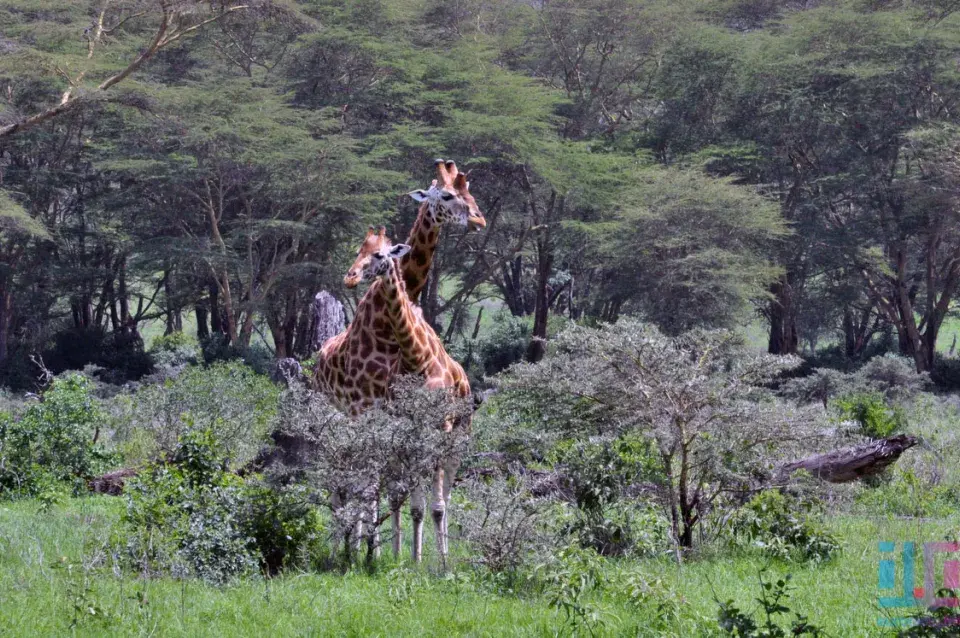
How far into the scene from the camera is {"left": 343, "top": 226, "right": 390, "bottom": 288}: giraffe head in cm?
714

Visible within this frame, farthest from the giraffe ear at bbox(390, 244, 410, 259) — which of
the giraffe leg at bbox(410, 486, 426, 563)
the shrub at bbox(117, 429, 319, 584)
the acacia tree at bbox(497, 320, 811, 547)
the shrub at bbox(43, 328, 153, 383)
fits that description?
the shrub at bbox(43, 328, 153, 383)

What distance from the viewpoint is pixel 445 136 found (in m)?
25.1

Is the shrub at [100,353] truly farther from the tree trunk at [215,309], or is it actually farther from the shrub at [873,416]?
the shrub at [873,416]

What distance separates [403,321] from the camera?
730 centimetres

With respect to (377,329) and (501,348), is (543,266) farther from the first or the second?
(377,329)

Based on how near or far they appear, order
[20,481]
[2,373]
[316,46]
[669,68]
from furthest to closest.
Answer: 1. [669,68]
2. [316,46]
3. [2,373]
4. [20,481]

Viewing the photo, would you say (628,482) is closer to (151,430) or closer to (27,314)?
(151,430)

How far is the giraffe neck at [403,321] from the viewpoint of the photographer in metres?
7.20

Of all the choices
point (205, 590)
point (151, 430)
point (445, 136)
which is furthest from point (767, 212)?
point (205, 590)

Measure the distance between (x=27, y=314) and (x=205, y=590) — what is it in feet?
76.5

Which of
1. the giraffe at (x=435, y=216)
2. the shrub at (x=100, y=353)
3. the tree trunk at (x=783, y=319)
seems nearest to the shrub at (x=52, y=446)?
the giraffe at (x=435, y=216)

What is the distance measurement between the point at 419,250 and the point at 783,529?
3.15 m

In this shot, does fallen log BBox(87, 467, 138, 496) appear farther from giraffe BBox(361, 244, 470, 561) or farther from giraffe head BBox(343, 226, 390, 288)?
giraffe head BBox(343, 226, 390, 288)

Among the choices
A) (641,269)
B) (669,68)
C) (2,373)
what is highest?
(669,68)
